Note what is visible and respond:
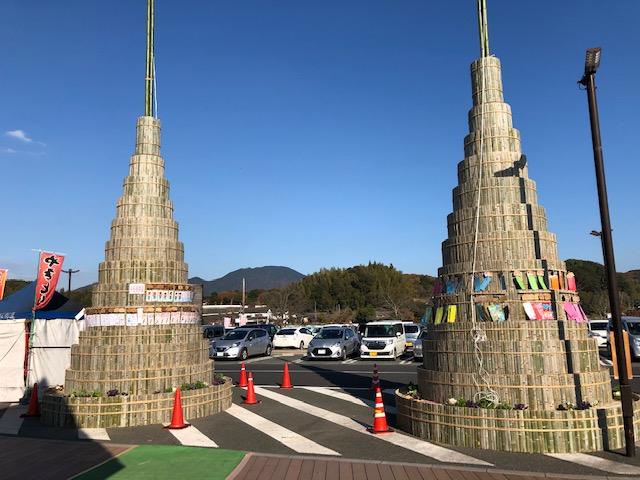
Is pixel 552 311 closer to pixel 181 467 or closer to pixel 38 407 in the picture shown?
pixel 181 467

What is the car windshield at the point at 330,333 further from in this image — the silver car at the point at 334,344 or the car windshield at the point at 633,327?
the car windshield at the point at 633,327

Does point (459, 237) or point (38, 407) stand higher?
point (459, 237)

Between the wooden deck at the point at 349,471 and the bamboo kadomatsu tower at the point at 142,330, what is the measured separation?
12.9 ft

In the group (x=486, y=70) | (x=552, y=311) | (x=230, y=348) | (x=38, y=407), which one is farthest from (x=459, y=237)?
(x=230, y=348)

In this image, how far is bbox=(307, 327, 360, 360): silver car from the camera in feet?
78.0

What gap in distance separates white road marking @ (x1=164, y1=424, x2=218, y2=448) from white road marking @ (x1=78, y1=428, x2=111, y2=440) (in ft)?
3.92

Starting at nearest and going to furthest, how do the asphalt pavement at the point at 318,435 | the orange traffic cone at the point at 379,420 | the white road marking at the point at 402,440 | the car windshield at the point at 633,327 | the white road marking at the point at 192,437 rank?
the asphalt pavement at the point at 318,435 → the white road marking at the point at 402,440 → the white road marking at the point at 192,437 → the orange traffic cone at the point at 379,420 → the car windshield at the point at 633,327

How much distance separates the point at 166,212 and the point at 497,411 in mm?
8386

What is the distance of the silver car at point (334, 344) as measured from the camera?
23.8 m

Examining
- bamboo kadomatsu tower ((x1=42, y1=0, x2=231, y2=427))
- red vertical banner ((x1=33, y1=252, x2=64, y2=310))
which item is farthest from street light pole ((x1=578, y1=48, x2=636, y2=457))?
red vertical banner ((x1=33, y1=252, x2=64, y2=310))

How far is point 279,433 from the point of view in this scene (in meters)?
→ 9.22

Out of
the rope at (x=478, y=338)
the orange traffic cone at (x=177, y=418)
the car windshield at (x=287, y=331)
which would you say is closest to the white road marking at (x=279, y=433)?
the orange traffic cone at (x=177, y=418)

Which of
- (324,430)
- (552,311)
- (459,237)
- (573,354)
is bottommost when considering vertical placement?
(324,430)

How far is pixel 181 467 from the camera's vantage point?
23.2 feet
